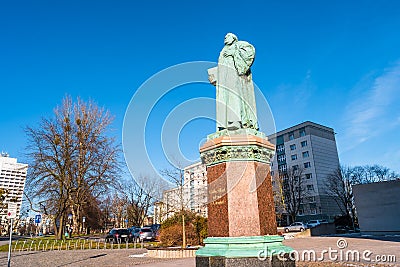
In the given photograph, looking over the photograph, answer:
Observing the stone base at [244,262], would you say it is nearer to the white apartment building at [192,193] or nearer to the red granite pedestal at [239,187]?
the red granite pedestal at [239,187]

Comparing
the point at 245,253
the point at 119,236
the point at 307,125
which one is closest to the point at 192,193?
the point at 119,236

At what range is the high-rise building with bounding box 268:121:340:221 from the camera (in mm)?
66938

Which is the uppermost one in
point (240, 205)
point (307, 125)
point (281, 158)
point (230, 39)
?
point (307, 125)

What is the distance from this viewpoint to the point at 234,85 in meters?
6.99

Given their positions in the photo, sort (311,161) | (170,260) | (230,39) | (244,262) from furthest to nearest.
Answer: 1. (311,161)
2. (170,260)
3. (230,39)
4. (244,262)

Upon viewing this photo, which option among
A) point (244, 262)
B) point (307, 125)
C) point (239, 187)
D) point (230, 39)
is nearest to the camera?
point (244, 262)

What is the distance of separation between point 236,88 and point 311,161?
67.2m

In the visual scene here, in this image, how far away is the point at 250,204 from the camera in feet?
19.1

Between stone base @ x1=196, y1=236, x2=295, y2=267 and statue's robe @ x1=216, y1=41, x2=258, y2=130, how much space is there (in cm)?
231

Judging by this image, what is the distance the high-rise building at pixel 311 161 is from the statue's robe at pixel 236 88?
58.0 m

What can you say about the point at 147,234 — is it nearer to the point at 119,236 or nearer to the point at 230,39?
the point at 119,236

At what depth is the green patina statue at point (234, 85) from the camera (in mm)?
6763

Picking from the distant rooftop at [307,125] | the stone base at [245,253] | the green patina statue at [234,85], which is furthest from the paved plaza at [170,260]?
the distant rooftop at [307,125]

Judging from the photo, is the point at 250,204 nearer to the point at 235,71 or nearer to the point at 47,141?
the point at 235,71
